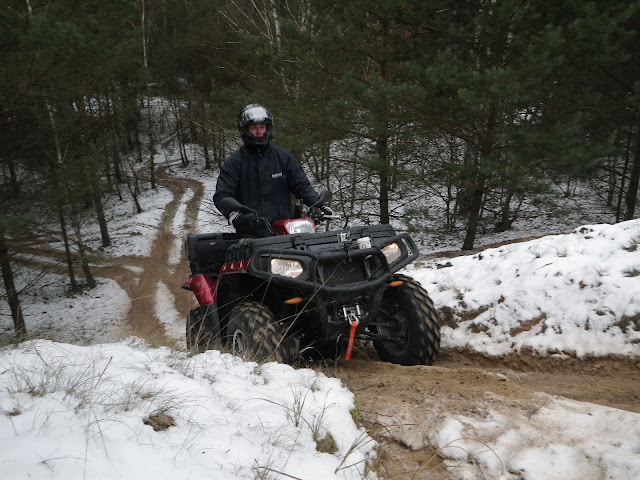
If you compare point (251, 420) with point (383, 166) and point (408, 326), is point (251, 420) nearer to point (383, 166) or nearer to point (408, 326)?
point (408, 326)

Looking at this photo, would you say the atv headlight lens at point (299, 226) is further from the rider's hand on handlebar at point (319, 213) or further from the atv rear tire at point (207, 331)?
the atv rear tire at point (207, 331)

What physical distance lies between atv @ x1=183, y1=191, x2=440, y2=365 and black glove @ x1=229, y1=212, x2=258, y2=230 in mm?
61

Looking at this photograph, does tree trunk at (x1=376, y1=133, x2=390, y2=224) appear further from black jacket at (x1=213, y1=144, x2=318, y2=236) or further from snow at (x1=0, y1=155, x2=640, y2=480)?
snow at (x1=0, y1=155, x2=640, y2=480)

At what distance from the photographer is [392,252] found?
4.00m

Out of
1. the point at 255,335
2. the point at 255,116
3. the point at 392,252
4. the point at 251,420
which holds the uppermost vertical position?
the point at 255,116

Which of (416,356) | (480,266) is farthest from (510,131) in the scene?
(416,356)

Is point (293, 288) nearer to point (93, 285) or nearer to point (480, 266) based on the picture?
point (480, 266)

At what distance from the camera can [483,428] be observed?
2492mm

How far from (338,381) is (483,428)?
94 centimetres

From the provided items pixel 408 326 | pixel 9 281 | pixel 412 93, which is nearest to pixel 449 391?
pixel 408 326

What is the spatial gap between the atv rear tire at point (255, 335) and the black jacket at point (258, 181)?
3.36 feet

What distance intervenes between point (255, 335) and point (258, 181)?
67.4 inches

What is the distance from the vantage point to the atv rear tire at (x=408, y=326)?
13.1 ft

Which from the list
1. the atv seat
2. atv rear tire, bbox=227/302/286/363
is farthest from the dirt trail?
the atv seat
